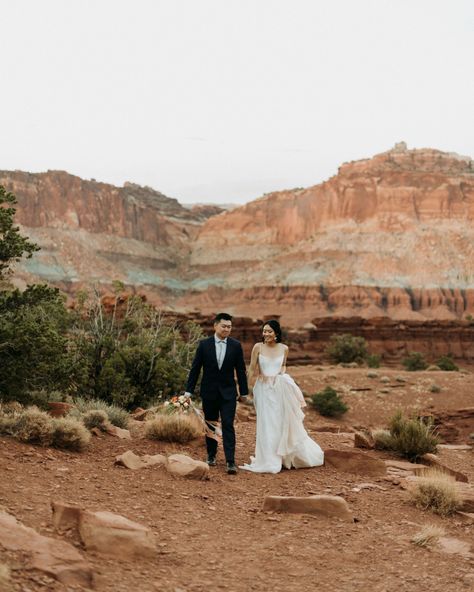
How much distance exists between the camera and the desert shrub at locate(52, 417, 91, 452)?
785cm

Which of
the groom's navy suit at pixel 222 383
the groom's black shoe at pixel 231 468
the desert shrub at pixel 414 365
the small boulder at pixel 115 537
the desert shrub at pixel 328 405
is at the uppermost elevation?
the groom's navy suit at pixel 222 383

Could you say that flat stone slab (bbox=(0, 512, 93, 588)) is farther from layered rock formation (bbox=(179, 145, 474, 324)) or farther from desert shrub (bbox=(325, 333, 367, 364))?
layered rock formation (bbox=(179, 145, 474, 324))

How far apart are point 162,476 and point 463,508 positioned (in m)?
3.20

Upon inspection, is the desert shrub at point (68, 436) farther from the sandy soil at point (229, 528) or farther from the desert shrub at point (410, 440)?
the desert shrub at point (410, 440)

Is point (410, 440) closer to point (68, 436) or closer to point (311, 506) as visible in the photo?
point (311, 506)

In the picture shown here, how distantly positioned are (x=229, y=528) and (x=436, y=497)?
2.51 m

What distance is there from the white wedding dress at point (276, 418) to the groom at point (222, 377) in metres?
0.35

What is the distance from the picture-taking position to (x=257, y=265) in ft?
315

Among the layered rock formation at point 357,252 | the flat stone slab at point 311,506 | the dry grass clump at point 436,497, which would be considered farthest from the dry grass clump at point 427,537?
the layered rock formation at point 357,252

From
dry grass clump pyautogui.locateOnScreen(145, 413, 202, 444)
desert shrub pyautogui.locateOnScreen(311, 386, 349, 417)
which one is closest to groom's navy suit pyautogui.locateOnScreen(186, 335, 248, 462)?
→ dry grass clump pyautogui.locateOnScreen(145, 413, 202, 444)

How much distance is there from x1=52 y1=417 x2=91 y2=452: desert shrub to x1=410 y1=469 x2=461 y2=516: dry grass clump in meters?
3.85

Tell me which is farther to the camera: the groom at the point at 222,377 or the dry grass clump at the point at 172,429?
the dry grass clump at the point at 172,429

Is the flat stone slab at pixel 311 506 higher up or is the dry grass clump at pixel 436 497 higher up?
the flat stone slab at pixel 311 506

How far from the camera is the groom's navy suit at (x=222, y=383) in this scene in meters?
7.87
